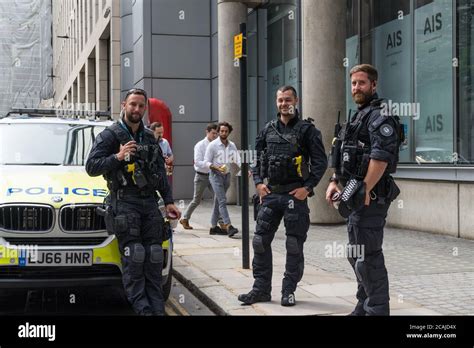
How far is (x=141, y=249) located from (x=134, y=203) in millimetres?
386

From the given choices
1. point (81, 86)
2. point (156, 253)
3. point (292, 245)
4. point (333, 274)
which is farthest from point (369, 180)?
point (81, 86)

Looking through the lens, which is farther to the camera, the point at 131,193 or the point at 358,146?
the point at 131,193

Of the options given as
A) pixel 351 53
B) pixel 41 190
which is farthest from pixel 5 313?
pixel 351 53

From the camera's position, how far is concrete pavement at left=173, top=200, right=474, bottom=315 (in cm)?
536

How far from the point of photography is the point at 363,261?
439cm

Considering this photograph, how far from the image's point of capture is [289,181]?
5.40 m

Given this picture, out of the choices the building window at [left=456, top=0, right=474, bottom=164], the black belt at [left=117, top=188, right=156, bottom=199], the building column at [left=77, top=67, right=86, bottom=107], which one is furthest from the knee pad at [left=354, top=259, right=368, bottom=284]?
the building column at [left=77, top=67, right=86, bottom=107]

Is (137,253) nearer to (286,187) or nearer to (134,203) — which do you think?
(134,203)

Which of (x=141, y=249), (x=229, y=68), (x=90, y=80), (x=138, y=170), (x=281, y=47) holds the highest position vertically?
(x=90, y=80)

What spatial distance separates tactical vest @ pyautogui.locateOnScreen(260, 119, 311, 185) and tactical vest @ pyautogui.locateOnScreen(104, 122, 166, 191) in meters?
1.04

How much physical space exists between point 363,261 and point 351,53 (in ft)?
31.2

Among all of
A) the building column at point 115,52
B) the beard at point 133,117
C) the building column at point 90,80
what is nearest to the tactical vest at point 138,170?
the beard at point 133,117

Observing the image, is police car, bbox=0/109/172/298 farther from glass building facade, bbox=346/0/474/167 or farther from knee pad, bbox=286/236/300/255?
glass building facade, bbox=346/0/474/167

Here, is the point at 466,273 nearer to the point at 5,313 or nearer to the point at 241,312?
the point at 241,312
